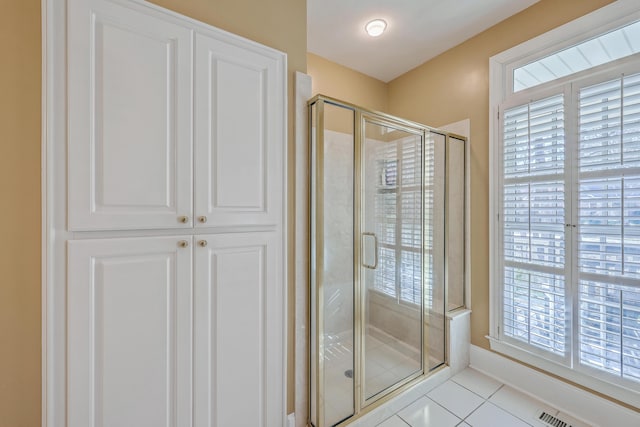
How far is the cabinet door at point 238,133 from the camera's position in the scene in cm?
116

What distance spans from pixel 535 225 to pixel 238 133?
2.05m

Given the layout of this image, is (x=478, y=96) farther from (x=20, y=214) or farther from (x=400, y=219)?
(x=20, y=214)

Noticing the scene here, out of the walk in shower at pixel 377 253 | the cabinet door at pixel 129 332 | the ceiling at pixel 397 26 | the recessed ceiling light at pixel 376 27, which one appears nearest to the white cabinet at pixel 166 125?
the cabinet door at pixel 129 332

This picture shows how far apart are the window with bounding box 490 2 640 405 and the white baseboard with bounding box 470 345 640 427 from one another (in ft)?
0.24

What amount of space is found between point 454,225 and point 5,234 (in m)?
2.62

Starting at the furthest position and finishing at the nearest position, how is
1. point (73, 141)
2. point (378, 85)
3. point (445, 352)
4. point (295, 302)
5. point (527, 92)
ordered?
point (378, 85), point (445, 352), point (527, 92), point (295, 302), point (73, 141)

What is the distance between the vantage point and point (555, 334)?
1.72 metres

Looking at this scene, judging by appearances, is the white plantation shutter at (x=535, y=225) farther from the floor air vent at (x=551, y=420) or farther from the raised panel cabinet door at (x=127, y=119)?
the raised panel cabinet door at (x=127, y=119)

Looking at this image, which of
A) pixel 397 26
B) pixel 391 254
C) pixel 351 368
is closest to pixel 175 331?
pixel 351 368

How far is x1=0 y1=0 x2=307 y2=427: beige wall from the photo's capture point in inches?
36.3

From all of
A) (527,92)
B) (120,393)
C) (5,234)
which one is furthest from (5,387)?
(527,92)

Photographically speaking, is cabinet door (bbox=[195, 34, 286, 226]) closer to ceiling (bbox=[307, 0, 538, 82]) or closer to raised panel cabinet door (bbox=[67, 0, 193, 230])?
raised panel cabinet door (bbox=[67, 0, 193, 230])

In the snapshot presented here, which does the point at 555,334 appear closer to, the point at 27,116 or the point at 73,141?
the point at 73,141

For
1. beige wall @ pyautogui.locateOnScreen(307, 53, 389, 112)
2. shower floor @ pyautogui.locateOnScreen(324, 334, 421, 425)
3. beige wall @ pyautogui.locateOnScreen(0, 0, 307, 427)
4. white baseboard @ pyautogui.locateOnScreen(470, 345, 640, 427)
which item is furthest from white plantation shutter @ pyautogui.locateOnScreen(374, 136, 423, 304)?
beige wall @ pyautogui.locateOnScreen(0, 0, 307, 427)
